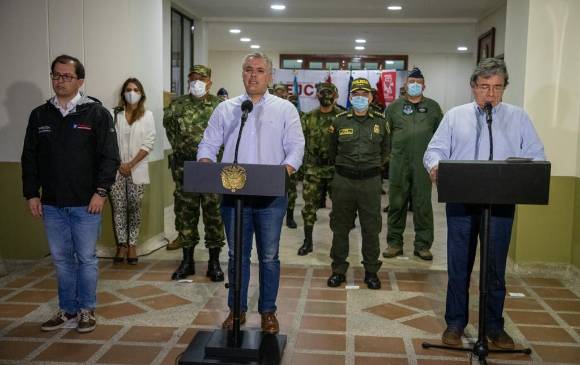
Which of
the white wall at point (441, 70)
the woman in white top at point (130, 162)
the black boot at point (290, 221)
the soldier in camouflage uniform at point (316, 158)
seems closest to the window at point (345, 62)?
the white wall at point (441, 70)

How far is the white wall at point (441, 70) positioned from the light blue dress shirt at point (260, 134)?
40.2 feet

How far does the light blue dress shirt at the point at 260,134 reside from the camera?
3.19m

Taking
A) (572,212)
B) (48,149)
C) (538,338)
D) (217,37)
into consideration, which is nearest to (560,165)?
(572,212)

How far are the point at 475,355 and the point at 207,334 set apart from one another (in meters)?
1.47

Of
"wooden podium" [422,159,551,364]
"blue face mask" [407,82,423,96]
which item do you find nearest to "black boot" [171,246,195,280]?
"blue face mask" [407,82,423,96]

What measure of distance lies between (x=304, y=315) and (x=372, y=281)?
0.82m

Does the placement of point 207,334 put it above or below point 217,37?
below

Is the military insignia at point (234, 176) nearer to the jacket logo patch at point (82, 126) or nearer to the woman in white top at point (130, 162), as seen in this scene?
the jacket logo patch at point (82, 126)

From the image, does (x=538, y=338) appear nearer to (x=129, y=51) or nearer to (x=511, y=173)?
(x=511, y=173)

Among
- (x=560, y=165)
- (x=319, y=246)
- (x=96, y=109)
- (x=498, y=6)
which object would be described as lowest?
(x=319, y=246)

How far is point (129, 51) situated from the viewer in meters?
5.02

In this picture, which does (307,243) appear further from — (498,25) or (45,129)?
(498,25)

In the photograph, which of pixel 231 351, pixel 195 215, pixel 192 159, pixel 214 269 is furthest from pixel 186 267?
pixel 231 351

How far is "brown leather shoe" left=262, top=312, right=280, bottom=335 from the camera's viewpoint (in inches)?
133
